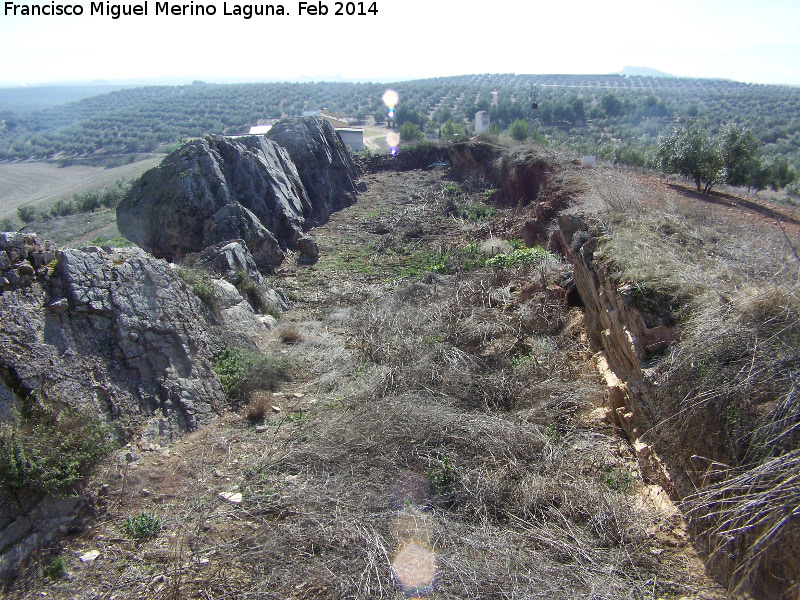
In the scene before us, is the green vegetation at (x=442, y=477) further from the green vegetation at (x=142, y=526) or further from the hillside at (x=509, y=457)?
the green vegetation at (x=142, y=526)

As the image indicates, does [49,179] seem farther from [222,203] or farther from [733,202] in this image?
[733,202]

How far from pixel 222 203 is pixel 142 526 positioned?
9.18 m

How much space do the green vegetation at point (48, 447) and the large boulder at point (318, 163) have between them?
11837 mm

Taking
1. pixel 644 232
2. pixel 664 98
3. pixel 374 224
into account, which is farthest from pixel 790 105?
pixel 644 232

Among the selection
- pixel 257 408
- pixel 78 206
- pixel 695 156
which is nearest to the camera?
→ pixel 257 408

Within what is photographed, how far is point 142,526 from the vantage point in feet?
13.0

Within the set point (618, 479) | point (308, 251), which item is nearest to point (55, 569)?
point (618, 479)

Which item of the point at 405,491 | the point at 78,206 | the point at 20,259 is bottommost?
the point at 405,491

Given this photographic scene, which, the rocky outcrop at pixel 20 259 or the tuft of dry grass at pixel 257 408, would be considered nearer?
the rocky outcrop at pixel 20 259

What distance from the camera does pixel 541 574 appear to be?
124 inches

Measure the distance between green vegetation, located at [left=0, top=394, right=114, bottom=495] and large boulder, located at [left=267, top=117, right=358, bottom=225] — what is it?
1184 cm

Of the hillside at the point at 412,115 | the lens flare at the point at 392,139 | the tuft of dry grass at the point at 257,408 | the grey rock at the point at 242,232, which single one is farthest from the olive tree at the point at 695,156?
the lens flare at the point at 392,139

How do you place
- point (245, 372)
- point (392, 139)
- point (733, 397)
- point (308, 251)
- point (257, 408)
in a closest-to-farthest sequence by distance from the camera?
point (733, 397)
point (257, 408)
point (245, 372)
point (308, 251)
point (392, 139)

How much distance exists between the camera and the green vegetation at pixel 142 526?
154 inches
